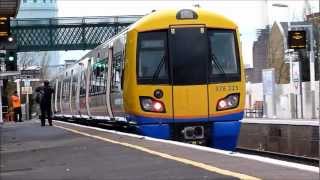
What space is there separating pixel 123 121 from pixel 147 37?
8.46ft

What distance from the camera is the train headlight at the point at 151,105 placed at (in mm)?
15273

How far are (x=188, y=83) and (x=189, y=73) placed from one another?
0.73 feet

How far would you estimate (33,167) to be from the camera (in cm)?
1081

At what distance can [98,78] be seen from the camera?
2141 centimetres

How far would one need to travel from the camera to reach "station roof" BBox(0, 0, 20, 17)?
26.6m

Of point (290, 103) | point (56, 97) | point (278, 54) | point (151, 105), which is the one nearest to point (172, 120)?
point (151, 105)

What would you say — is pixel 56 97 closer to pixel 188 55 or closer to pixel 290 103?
pixel 290 103

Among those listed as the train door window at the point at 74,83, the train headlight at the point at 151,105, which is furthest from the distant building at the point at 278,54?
the train headlight at the point at 151,105

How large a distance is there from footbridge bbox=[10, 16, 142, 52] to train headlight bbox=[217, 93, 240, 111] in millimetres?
46763

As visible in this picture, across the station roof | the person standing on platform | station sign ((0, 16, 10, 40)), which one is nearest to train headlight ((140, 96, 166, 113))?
station sign ((0, 16, 10, 40))

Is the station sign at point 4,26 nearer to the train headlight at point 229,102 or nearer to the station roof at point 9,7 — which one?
the station roof at point 9,7

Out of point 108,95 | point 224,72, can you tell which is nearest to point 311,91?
point 108,95

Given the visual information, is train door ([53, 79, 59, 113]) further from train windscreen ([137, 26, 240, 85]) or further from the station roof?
train windscreen ([137, 26, 240, 85])

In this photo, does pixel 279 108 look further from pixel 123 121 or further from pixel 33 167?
pixel 33 167
